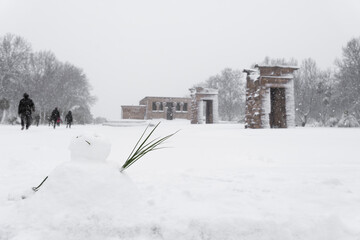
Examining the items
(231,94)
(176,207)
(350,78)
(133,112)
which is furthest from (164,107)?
(176,207)

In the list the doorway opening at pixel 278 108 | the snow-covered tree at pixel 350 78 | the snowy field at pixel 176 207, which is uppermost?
the snow-covered tree at pixel 350 78

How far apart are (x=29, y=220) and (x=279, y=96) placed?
44.8ft

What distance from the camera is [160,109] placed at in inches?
1387

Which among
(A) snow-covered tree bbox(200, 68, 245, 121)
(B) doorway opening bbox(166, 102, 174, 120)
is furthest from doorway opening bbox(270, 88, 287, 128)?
(A) snow-covered tree bbox(200, 68, 245, 121)

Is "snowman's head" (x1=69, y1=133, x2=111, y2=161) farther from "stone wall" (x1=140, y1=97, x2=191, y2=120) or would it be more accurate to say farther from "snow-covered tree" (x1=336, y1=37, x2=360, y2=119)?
"stone wall" (x1=140, y1=97, x2=191, y2=120)

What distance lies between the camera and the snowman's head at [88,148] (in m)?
2.26

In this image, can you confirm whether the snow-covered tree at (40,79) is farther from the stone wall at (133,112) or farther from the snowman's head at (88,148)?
the snowman's head at (88,148)

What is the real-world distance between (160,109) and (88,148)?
3308 centimetres

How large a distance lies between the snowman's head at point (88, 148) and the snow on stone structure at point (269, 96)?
10977mm

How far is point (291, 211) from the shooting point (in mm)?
1945

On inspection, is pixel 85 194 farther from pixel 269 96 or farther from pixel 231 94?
pixel 231 94

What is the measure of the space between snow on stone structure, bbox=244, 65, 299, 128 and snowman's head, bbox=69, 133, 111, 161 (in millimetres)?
10977

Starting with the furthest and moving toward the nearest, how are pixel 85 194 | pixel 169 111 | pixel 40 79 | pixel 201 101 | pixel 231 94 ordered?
pixel 231 94 → pixel 169 111 → pixel 40 79 → pixel 201 101 → pixel 85 194

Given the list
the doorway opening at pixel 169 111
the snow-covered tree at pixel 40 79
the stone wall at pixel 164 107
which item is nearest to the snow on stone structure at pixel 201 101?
the stone wall at pixel 164 107
